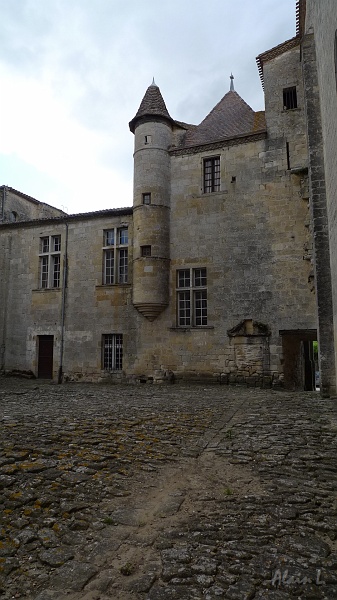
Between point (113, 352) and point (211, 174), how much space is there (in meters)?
7.20

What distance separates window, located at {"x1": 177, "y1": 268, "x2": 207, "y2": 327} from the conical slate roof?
5.71 meters

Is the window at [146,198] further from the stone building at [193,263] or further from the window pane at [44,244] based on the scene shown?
the window pane at [44,244]

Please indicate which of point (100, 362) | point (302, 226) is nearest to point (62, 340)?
point (100, 362)

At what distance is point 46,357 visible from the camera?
50.2 ft

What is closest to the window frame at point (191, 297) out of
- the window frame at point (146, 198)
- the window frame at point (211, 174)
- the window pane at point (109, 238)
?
the window frame at point (146, 198)

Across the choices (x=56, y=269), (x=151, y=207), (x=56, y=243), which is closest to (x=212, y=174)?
(x=151, y=207)

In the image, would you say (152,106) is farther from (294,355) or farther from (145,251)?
(294,355)

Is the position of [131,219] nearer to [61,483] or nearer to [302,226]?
[302,226]

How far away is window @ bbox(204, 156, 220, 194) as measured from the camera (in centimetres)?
1354

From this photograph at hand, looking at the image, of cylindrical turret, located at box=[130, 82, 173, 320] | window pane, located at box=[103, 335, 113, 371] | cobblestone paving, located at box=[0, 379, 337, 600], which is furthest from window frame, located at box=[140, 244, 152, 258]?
cobblestone paving, located at box=[0, 379, 337, 600]

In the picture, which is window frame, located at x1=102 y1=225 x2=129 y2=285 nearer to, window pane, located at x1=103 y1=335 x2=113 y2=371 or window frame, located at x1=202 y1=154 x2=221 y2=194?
window pane, located at x1=103 y1=335 x2=113 y2=371

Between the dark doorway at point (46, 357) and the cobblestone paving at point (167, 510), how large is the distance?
9.34 m

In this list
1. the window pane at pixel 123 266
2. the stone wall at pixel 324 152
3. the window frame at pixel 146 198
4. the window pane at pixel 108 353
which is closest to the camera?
the stone wall at pixel 324 152

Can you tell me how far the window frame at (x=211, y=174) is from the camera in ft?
44.3
